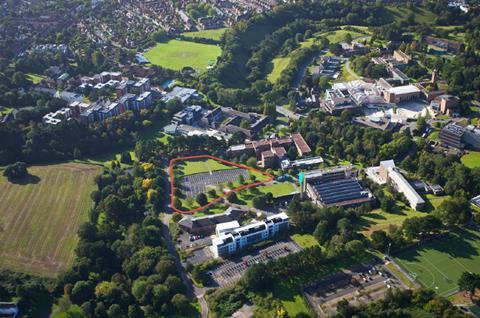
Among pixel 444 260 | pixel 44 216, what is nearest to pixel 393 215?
pixel 444 260

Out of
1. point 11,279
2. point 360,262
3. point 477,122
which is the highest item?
point 477,122

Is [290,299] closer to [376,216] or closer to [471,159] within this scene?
[376,216]

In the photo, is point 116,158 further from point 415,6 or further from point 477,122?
point 415,6

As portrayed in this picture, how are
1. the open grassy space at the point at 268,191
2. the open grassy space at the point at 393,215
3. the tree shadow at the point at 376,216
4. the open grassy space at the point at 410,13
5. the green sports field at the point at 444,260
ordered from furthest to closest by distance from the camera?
1. the open grassy space at the point at 410,13
2. the open grassy space at the point at 268,191
3. the tree shadow at the point at 376,216
4. the open grassy space at the point at 393,215
5. the green sports field at the point at 444,260

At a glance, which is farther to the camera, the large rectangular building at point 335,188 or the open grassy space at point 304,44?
the open grassy space at point 304,44

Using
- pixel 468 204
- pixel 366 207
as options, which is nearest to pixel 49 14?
pixel 366 207

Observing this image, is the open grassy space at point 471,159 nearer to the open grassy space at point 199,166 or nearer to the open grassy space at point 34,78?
the open grassy space at point 199,166

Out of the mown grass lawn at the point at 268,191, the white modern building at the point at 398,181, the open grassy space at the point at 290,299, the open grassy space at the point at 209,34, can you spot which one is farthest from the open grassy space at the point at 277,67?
the open grassy space at the point at 290,299
